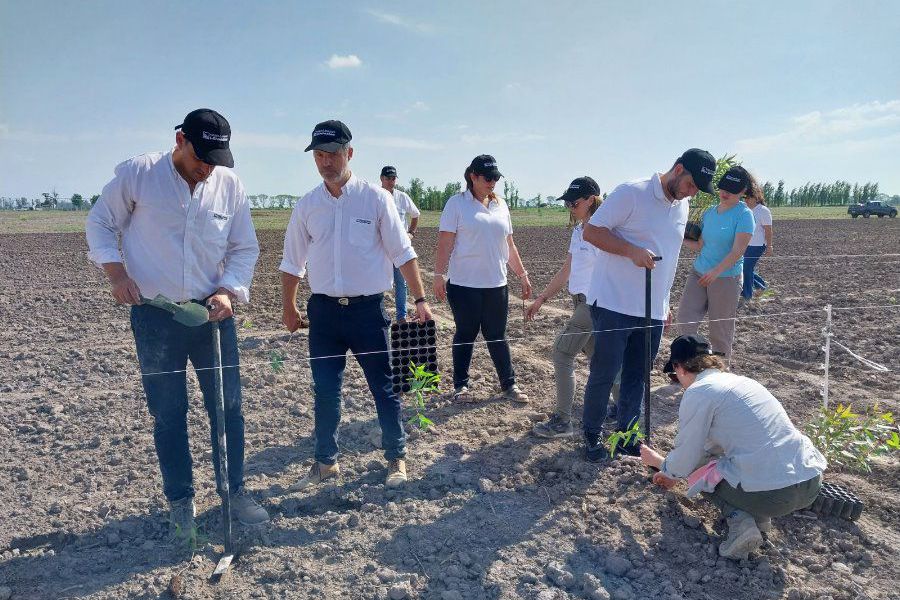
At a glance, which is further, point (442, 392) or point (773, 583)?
point (442, 392)

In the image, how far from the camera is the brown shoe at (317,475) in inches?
136

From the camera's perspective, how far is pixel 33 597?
2.58 metres

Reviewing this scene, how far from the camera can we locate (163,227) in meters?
2.81

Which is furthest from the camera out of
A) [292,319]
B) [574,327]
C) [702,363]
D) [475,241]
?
[475,241]

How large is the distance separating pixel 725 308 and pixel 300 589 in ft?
12.4

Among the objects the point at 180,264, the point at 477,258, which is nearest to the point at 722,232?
the point at 477,258

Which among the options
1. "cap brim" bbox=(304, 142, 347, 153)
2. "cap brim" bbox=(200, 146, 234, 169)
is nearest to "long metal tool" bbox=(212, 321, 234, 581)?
"cap brim" bbox=(200, 146, 234, 169)

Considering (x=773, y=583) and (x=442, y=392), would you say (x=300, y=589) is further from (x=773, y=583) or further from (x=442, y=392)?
(x=442, y=392)

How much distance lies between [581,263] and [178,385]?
2.68 meters

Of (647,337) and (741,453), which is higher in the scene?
(647,337)

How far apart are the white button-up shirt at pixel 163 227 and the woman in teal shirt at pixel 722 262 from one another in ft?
11.4

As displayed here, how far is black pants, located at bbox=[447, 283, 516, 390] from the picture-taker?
4.57 metres

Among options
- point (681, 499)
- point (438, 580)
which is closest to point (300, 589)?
point (438, 580)

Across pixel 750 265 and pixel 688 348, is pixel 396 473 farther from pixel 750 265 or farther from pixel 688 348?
pixel 750 265
